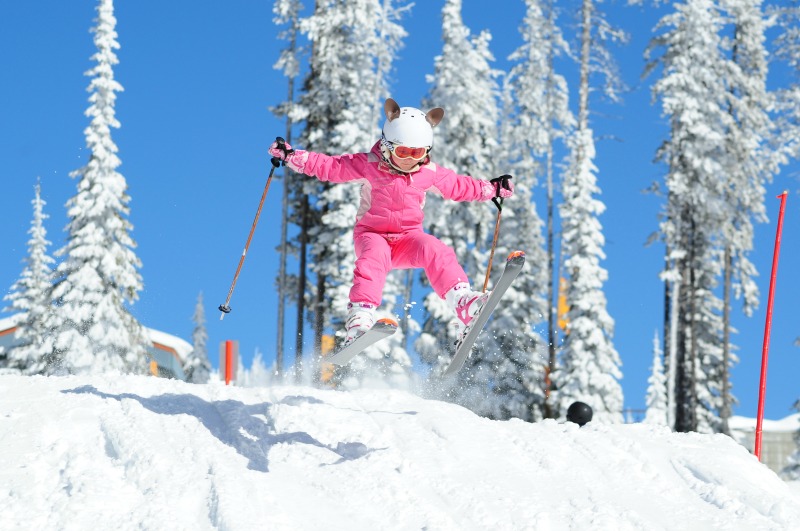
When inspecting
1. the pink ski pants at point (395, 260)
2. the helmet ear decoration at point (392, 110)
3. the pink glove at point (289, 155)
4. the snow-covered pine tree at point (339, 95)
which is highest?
the snow-covered pine tree at point (339, 95)

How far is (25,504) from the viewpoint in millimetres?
6484

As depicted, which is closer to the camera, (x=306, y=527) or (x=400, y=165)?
(x=306, y=527)

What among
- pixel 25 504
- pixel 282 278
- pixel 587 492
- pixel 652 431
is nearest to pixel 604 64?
pixel 282 278

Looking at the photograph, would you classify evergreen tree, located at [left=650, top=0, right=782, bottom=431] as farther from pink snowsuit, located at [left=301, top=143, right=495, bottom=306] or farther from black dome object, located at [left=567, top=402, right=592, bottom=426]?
pink snowsuit, located at [left=301, top=143, right=495, bottom=306]

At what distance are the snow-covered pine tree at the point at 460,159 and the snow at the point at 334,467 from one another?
1513 cm

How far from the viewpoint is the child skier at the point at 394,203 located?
768 centimetres

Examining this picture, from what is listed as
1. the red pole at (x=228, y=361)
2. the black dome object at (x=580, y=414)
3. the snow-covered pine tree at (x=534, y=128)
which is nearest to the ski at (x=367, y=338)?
the black dome object at (x=580, y=414)

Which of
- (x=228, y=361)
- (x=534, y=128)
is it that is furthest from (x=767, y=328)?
(x=534, y=128)

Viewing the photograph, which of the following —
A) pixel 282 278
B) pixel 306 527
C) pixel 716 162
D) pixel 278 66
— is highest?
pixel 278 66

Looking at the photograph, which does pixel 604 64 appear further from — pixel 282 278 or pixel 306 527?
pixel 306 527

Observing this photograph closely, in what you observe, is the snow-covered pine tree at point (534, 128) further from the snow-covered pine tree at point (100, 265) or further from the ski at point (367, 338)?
the ski at point (367, 338)

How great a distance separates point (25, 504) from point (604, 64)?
75.2ft

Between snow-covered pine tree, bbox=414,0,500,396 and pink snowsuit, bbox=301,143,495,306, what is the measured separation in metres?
16.2

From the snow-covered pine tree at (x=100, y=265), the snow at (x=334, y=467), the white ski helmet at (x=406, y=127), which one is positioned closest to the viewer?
the snow at (x=334, y=467)
